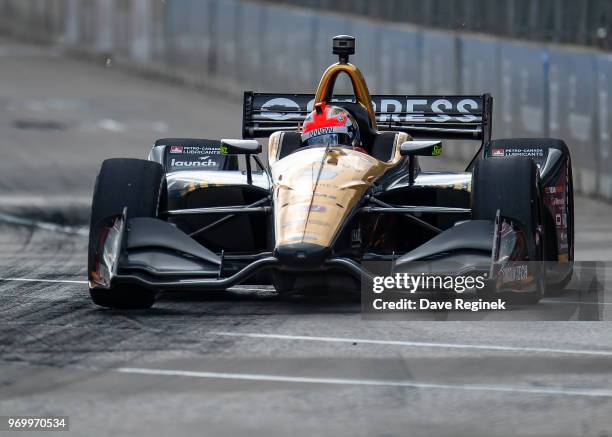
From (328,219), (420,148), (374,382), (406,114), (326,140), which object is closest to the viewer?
(374,382)

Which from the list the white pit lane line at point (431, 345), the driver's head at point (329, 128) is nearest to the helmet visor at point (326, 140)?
the driver's head at point (329, 128)

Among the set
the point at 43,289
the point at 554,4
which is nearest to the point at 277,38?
the point at 554,4

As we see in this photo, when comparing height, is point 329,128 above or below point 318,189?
above

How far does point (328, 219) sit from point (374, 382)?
2755 millimetres

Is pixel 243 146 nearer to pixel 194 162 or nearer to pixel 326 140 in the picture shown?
pixel 326 140

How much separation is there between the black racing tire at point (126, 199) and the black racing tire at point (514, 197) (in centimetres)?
227

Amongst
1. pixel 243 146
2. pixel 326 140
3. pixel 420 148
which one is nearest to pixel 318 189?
pixel 420 148

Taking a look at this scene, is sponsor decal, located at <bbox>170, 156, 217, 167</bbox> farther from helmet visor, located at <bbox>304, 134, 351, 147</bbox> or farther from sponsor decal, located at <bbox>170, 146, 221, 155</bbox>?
helmet visor, located at <bbox>304, 134, 351, 147</bbox>

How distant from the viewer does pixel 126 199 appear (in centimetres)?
1206

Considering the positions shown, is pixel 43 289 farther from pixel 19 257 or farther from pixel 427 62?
pixel 427 62

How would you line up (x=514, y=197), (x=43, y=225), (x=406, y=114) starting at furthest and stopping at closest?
(x=43, y=225) < (x=406, y=114) < (x=514, y=197)

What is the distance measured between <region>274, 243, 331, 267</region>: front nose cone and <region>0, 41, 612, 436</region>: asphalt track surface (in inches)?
14.8

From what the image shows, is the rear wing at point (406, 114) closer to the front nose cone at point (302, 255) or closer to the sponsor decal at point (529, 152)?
the sponsor decal at point (529, 152)

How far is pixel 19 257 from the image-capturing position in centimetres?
1560
